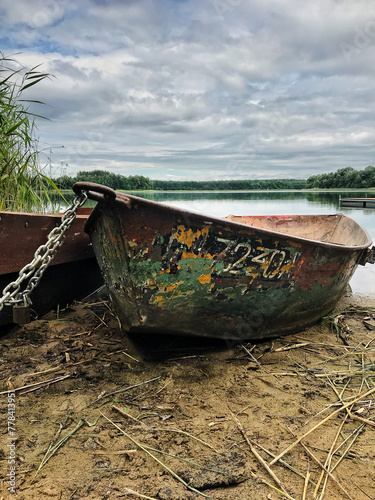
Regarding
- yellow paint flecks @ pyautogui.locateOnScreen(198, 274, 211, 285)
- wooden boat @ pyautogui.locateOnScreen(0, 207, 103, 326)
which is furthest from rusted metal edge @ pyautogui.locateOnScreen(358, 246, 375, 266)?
wooden boat @ pyautogui.locateOnScreen(0, 207, 103, 326)

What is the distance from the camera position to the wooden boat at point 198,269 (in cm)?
239

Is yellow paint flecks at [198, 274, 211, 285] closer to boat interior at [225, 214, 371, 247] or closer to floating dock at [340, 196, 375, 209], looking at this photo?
boat interior at [225, 214, 371, 247]

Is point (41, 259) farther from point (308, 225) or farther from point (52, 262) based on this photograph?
point (308, 225)

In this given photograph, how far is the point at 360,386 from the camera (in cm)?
258

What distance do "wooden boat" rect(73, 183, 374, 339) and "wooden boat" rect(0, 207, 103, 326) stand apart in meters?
0.51

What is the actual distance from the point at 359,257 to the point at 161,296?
2488mm

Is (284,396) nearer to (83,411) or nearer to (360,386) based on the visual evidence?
(360,386)

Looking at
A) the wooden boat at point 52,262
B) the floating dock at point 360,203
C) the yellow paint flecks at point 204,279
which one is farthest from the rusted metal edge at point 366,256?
the floating dock at point 360,203

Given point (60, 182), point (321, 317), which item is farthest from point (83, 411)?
point (60, 182)

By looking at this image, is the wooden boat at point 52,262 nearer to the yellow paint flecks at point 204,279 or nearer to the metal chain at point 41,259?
the metal chain at point 41,259

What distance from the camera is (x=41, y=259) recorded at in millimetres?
2033

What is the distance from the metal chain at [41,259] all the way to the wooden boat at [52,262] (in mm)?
874

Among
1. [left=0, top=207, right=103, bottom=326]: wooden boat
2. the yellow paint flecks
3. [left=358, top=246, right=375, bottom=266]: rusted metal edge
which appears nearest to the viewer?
the yellow paint flecks

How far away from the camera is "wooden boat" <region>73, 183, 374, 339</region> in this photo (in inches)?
94.3
